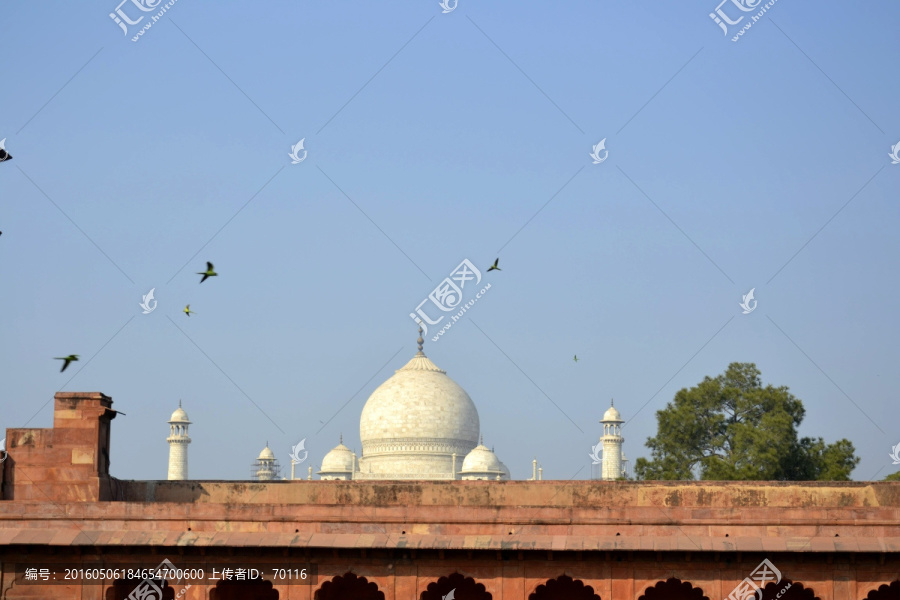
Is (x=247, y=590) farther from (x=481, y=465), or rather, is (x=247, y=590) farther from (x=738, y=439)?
(x=481, y=465)

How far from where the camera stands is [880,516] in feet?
72.2

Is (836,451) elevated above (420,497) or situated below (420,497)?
above

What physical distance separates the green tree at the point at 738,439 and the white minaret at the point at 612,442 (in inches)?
1572

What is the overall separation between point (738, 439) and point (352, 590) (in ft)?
97.2

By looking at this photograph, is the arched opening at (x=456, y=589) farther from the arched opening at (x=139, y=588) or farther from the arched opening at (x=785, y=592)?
the arched opening at (x=785, y=592)

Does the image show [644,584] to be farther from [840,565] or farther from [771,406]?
[771,406]

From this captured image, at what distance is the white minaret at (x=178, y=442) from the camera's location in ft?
346

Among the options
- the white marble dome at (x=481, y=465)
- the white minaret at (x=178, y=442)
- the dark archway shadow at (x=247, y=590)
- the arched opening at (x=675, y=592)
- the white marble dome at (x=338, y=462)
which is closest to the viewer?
the arched opening at (x=675, y=592)

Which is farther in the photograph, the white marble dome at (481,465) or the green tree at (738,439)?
the white marble dome at (481,465)

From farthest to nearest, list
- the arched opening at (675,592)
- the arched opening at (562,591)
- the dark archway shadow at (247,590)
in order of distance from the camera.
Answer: the arched opening at (562,591), the dark archway shadow at (247,590), the arched opening at (675,592)

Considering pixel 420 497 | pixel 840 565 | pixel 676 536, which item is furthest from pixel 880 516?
pixel 420 497

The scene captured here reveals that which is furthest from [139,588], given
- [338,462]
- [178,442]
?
[178,442]

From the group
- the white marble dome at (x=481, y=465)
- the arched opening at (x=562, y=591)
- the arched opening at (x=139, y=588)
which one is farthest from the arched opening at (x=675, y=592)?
the white marble dome at (x=481, y=465)

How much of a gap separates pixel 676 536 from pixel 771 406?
32.7 metres
